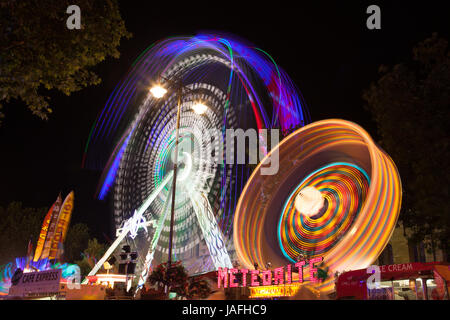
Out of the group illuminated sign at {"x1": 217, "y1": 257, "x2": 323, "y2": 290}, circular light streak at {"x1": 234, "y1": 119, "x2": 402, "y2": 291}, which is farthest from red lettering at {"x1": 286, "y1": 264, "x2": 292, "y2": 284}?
circular light streak at {"x1": 234, "y1": 119, "x2": 402, "y2": 291}

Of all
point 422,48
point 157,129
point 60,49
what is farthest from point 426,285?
point 157,129

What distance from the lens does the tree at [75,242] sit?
6619cm

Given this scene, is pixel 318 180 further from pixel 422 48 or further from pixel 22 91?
pixel 22 91

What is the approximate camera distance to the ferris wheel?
21484mm

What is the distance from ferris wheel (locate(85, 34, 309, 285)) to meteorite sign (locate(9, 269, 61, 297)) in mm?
6475

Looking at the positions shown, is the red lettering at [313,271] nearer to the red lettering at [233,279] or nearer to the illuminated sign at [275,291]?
the illuminated sign at [275,291]

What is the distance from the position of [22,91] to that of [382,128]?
1638 centimetres

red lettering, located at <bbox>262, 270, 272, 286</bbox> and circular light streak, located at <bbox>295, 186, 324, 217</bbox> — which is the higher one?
circular light streak, located at <bbox>295, 186, 324, 217</bbox>

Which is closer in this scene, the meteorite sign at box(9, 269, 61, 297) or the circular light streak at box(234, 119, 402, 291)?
the circular light streak at box(234, 119, 402, 291)

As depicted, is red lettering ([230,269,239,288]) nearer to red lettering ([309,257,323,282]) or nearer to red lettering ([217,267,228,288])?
red lettering ([217,267,228,288])

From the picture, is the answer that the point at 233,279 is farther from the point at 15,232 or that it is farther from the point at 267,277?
the point at 15,232

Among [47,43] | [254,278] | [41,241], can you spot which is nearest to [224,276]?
[254,278]

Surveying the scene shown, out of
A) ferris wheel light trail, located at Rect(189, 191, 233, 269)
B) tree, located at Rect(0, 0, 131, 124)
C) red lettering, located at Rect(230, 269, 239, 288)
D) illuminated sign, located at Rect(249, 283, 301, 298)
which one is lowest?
illuminated sign, located at Rect(249, 283, 301, 298)
